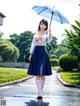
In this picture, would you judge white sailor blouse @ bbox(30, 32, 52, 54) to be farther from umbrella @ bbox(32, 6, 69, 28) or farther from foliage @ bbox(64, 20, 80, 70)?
foliage @ bbox(64, 20, 80, 70)

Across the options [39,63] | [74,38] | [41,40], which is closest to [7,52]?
[74,38]

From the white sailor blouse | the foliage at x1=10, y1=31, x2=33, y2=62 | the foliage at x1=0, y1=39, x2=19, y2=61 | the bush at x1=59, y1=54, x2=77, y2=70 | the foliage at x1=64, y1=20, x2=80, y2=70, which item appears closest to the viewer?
the white sailor blouse

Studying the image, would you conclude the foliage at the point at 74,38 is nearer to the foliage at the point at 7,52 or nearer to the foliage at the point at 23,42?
the foliage at the point at 7,52

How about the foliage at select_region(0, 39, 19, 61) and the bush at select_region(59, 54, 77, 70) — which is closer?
the bush at select_region(59, 54, 77, 70)

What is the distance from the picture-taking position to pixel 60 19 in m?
11.5

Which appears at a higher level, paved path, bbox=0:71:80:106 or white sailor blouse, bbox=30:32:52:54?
white sailor blouse, bbox=30:32:52:54

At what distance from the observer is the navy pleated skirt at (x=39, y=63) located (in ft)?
32.1

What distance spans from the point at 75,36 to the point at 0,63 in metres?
53.9

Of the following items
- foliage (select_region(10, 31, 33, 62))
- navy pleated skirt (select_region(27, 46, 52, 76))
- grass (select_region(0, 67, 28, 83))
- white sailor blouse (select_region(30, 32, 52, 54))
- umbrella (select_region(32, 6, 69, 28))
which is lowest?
grass (select_region(0, 67, 28, 83))

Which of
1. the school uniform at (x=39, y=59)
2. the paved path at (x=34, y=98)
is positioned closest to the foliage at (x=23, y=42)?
the paved path at (x=34, y=98)

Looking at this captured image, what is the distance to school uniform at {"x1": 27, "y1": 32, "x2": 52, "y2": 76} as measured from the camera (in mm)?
9797

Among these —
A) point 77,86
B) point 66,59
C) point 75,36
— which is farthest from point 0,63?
point 77,86

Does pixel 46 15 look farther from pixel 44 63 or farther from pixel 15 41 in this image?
pixel 15 41

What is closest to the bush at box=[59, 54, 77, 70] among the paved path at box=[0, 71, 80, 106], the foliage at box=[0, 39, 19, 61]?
the foliage at box=[0, 39, 19, 61]
